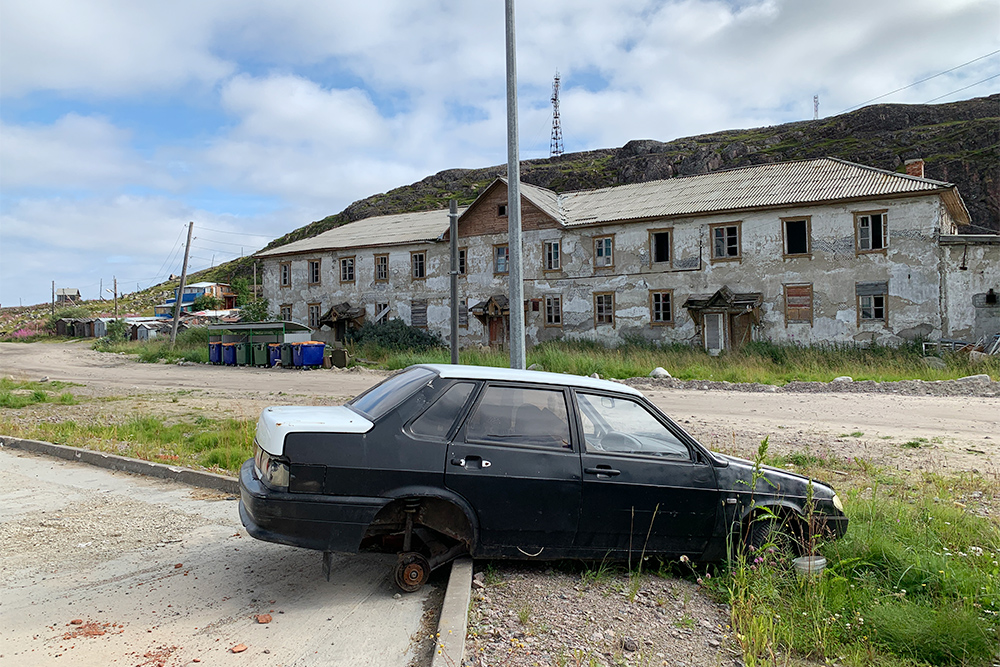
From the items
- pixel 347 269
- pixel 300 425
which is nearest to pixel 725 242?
pixel 347 269

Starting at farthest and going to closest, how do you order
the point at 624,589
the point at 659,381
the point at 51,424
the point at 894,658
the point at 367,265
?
the point at 367,265 → the point at 659,381 → the point at 51,424 → the point at 624,589 → the point at 894,658

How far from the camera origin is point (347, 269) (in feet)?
132

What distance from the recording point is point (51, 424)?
11.7m

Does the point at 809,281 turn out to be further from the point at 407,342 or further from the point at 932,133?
the point at 932,133

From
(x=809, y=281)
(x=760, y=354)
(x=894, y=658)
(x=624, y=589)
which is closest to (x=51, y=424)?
(x=624, y=589)

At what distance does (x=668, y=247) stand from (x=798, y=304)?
20.6 ft

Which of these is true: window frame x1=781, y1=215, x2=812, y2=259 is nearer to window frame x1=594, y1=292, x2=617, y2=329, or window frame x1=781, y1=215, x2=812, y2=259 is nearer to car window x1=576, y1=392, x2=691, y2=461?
window frame x1=594, y1=292, x2=617, y2=329

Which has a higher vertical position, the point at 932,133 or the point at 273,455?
the point at 932,133

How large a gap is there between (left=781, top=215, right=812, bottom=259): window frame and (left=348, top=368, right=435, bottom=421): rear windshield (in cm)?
2667

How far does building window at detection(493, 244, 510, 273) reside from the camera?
35.2m

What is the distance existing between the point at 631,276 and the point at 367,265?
16133 millimetres

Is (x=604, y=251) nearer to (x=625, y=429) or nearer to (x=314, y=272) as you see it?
(x=314, y=272)

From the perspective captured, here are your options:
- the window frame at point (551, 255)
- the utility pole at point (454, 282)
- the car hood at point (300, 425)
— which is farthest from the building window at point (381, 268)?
the car hood at point (300, 425)

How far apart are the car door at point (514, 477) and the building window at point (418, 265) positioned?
109 feet
